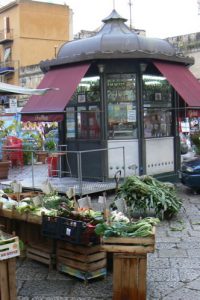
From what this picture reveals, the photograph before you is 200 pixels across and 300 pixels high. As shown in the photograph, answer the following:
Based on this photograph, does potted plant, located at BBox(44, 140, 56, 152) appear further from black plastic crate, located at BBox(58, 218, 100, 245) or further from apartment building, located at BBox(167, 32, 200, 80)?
black plastic crate, located at BBox(58, 218, 100, 245)

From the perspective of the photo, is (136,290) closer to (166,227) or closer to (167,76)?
(166,227)

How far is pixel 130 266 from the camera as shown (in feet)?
15.7

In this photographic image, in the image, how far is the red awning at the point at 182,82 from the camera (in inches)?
448

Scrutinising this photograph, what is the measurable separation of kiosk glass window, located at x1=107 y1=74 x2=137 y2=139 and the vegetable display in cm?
301

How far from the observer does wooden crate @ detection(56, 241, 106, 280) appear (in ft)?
17.6

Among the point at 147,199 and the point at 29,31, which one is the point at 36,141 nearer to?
the point at 147,199

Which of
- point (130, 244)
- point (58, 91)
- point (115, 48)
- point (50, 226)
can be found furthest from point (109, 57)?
point (130, 244)

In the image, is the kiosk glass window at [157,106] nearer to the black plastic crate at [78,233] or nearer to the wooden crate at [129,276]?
the black plastic crate at [78,233]

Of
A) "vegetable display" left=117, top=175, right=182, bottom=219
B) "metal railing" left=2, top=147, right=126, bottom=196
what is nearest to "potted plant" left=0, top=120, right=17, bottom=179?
"metal railing" left=2, top=147, right=126, bottom=196

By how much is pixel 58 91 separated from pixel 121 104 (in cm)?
162

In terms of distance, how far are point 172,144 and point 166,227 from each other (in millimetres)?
4806

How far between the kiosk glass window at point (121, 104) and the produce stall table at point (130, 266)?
683cm

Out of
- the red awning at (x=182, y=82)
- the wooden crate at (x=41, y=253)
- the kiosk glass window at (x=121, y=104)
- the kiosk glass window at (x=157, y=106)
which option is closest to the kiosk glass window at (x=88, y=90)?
the kiosk glass window at (x=121, y=104)

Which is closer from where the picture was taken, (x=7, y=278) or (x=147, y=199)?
(x=7, y=278)
